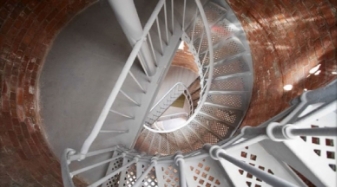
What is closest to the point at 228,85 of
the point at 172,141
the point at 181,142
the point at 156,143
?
the point at 181,142

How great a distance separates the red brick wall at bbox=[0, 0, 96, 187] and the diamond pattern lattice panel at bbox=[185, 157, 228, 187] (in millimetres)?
1908

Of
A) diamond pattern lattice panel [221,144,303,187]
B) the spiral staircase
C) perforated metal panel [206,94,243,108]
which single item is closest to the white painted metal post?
the spiral staircase

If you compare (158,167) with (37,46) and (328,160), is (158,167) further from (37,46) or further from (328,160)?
(37,46)

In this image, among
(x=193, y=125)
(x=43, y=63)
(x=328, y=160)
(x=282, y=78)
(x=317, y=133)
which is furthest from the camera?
(x=193, y=125)

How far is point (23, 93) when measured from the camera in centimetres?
288

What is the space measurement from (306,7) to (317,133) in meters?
1.60

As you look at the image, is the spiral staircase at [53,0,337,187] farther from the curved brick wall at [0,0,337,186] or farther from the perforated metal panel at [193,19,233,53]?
the curved brick wall at [0,0,337,186]

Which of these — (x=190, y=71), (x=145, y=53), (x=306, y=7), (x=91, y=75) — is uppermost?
(x=190, y=71)

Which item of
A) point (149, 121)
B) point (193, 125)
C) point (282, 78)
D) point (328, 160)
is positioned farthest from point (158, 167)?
point (149, 121)

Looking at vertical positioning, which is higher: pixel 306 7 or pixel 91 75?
pixel 306 7

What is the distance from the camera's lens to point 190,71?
7.68 metres

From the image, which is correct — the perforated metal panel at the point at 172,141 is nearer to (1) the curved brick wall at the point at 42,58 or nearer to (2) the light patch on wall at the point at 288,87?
(1) the curved brick wall at the point at 42,58

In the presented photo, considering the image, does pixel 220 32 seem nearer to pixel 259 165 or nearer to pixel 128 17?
pixel 128 17

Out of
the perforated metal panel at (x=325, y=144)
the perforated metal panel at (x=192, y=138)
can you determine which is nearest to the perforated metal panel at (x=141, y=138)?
the perforated metal panel at (x=192, y=138)
